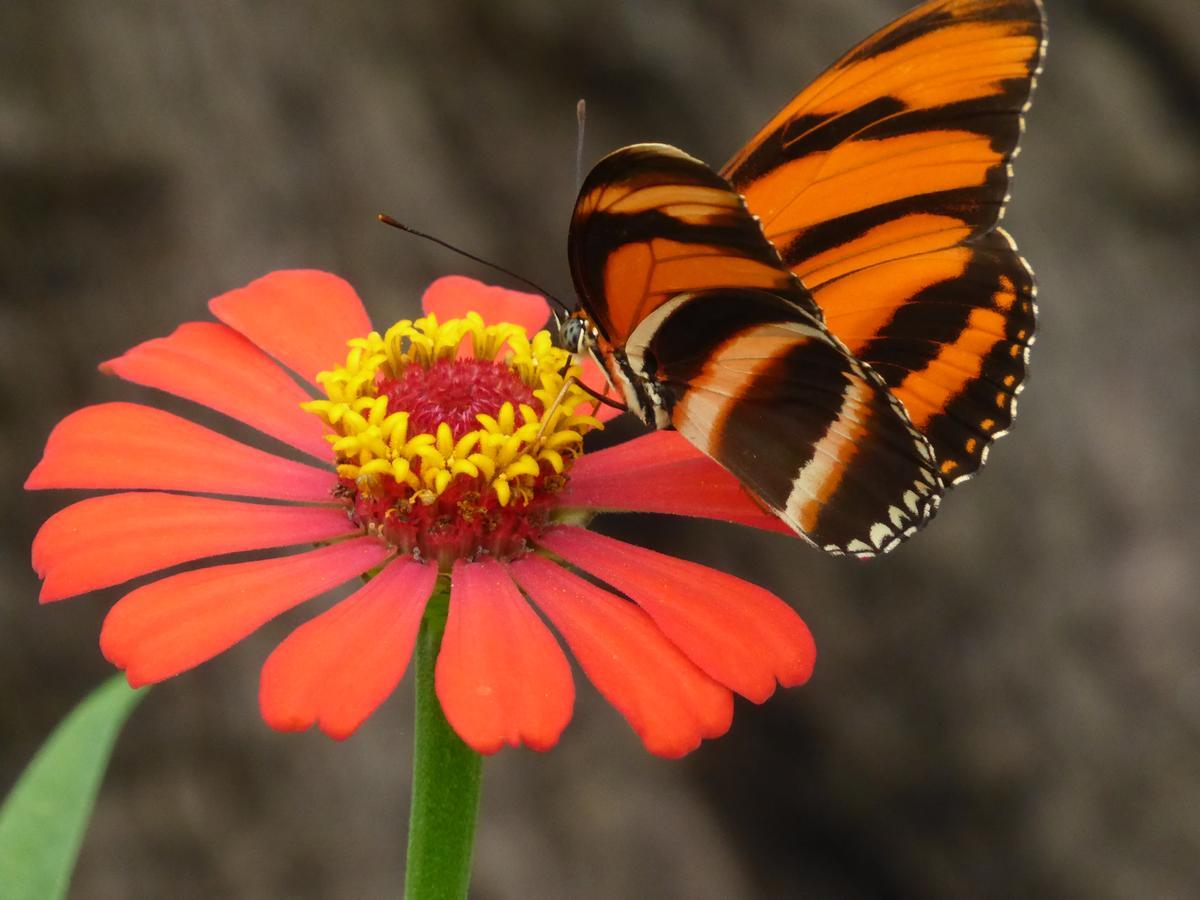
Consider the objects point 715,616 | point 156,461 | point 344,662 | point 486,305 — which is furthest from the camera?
point 486,305

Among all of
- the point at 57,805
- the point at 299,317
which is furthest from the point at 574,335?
the point at 57,805

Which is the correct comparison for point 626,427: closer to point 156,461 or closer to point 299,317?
point 299,317

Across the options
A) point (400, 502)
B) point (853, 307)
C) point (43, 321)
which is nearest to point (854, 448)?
point (853, 307)

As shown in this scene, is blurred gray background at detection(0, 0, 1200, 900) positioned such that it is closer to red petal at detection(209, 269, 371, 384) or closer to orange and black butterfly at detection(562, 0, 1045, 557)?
red petal at detection(209, 269, 371, 384)

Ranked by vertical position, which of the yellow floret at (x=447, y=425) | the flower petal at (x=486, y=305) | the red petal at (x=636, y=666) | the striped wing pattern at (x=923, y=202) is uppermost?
the striped wing pattern at (x=923, y=202)

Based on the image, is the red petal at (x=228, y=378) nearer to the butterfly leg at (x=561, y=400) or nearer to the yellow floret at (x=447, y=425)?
the yellow floret at (x=447, y=425)

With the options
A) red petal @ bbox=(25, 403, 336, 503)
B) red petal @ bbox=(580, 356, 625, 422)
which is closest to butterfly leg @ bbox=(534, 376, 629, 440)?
red petal @ bbox=(580, 356, 625, 422)

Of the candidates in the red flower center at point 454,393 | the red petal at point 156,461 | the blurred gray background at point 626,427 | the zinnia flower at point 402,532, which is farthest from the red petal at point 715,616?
the blurred gray background at point 626,427
